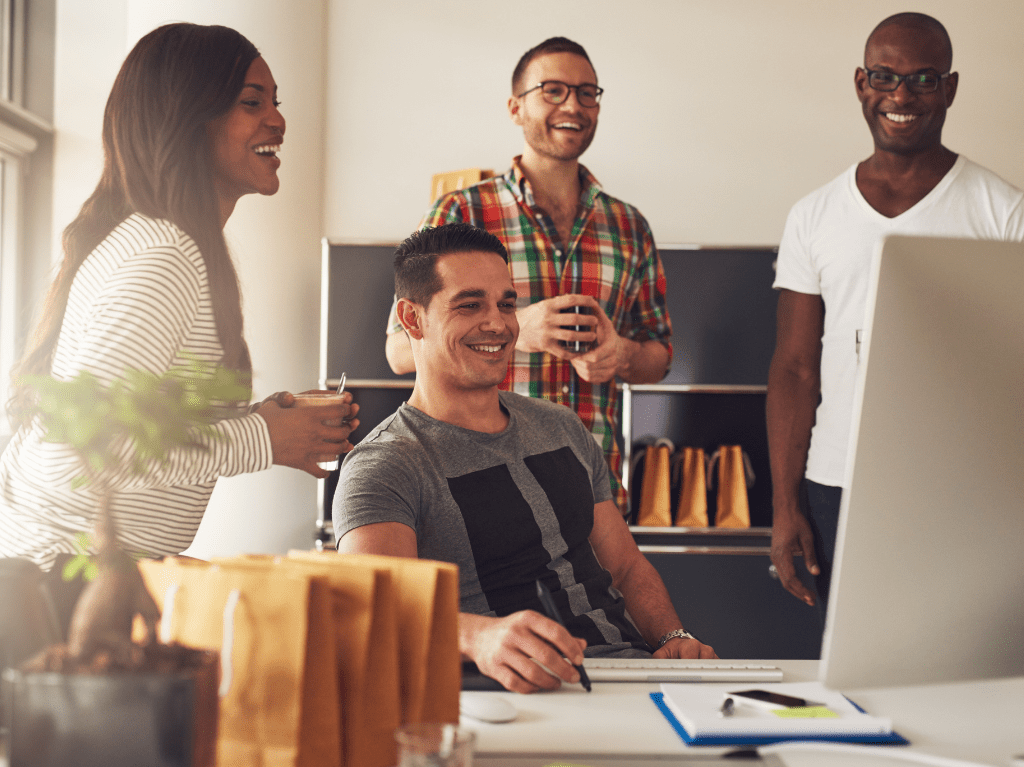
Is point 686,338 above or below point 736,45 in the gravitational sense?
below

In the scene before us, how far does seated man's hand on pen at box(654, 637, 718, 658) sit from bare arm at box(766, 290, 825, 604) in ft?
2.83

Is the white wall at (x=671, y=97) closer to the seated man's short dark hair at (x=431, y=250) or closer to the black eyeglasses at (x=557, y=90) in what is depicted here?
the black eyeglasses at (x=557, y=90)

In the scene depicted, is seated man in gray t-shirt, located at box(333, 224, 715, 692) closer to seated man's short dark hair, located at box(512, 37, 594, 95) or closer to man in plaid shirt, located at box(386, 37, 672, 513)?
man in plaid shirt, located at box(386, 37, 672, 513)

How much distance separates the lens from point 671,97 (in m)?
3.79

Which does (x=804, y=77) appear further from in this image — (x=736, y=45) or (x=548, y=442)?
(x=548, y=442)

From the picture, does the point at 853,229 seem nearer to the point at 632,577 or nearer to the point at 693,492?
the point at 632,577

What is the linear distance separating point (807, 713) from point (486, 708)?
342 mm

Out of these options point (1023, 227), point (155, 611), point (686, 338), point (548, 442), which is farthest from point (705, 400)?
point (155, 611)

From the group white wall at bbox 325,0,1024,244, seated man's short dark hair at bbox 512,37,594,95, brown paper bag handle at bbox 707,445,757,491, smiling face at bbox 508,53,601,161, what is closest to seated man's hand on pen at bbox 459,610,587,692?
smiling face at bbox 508,53,601,161

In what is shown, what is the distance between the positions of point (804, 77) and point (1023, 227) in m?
1.82

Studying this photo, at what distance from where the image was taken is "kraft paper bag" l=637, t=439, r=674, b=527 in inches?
126

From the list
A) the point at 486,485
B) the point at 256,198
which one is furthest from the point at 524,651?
the point at 256,198

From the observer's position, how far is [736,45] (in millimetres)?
3775

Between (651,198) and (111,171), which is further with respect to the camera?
(651,198)
